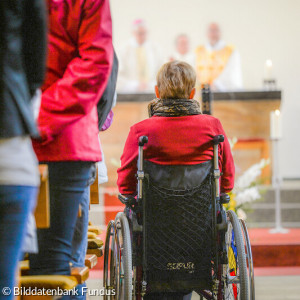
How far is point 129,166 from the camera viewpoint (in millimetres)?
2316

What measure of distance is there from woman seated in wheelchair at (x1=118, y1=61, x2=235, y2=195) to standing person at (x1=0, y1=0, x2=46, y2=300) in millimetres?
1095

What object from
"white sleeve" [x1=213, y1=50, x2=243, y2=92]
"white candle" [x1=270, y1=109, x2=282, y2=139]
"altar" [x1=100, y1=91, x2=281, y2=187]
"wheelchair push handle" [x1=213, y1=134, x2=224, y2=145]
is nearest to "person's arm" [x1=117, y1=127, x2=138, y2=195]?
"wheelchair push handle" [x1=213, y1=134, x2=224, y2=145]

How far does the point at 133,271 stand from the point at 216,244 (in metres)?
0.31

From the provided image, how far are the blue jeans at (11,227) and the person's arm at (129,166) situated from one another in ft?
3.93

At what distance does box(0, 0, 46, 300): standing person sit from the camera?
108 cm

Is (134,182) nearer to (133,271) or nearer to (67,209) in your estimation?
(133,271)

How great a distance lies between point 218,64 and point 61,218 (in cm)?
625

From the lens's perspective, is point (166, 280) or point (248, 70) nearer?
point (166, 280)

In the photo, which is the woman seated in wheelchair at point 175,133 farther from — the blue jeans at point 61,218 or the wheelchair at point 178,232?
the blue jeans at point 61,218

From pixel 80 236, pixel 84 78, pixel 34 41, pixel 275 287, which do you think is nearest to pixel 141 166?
pixel 80 236

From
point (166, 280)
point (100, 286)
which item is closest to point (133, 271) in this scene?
point (166, 280)

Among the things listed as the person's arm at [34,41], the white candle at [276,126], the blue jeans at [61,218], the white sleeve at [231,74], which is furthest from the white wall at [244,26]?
the person's arm at [34,41]

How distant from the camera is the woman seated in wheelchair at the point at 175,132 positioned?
2221 mm

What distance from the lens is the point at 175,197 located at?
2.16m
